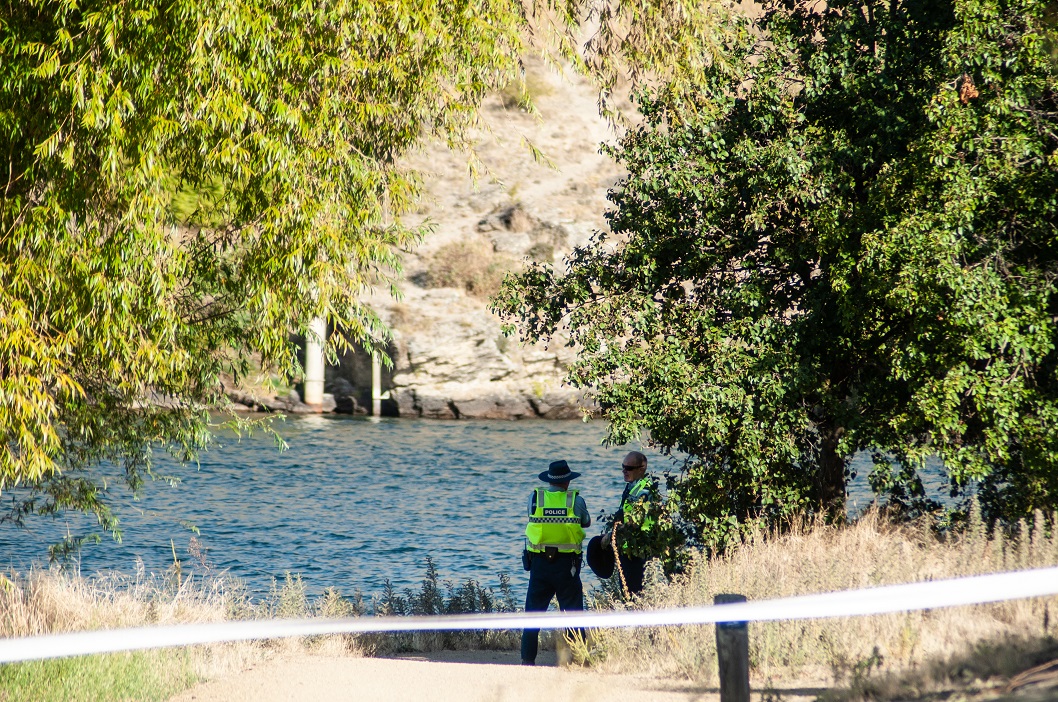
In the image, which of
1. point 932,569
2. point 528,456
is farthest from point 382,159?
point 528,456

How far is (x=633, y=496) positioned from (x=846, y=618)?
3251 mm

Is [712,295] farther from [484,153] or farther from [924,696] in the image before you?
[484,153]

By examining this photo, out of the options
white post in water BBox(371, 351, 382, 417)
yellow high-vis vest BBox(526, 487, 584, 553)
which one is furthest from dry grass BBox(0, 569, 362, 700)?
white post in water BBox(371, 351, 382, 417)

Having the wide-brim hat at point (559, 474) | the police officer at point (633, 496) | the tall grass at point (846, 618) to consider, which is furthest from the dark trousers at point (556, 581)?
the tall grass at point (846, 618)

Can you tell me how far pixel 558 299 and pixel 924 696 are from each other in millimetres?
6509

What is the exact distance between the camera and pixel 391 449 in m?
32.1

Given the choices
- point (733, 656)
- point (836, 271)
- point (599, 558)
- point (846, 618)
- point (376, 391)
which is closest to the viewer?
point (733, 656)

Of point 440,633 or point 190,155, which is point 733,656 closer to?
point 190,155

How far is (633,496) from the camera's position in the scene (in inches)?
377

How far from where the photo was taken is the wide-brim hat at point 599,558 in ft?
32.2

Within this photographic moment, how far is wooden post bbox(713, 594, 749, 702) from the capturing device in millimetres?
4742

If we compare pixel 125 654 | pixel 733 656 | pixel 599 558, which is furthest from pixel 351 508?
pixel 733 656

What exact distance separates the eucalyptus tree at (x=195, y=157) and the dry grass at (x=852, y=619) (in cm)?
334

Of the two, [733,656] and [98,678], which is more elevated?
[733,656]
